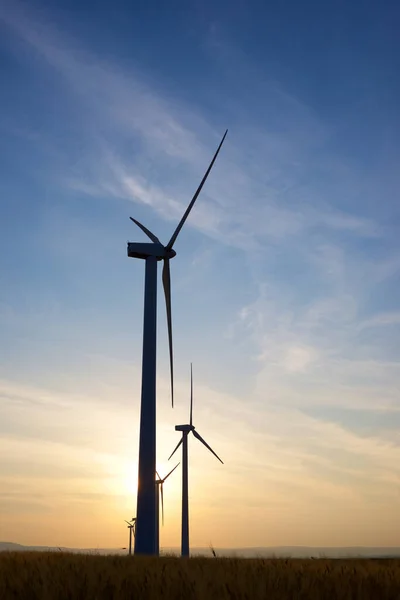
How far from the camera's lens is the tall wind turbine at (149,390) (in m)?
37.2

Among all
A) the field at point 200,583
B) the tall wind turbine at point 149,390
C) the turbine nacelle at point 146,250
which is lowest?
the field at point 200,583

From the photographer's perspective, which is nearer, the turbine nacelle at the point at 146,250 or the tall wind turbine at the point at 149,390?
the tall wind turbine at the point at 149,390

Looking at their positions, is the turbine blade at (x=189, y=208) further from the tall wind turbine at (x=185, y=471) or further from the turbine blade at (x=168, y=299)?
the tall wind turbine at (x=185, y=471)

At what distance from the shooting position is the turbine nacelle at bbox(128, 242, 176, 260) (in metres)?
50.1

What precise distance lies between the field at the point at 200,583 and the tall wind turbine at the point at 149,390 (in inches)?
941

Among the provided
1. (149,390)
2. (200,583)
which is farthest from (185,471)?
(200,583)

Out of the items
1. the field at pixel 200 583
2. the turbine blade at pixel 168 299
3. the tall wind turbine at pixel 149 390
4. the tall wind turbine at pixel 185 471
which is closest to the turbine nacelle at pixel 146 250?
the tall wind turbine at pixel 149 390

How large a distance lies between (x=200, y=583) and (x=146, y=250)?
40849 millimetres

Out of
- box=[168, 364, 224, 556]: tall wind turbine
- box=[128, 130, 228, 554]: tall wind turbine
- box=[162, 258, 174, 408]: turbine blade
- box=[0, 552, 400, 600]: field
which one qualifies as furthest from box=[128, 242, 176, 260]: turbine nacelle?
box=[0, 552, 400, 600]: field

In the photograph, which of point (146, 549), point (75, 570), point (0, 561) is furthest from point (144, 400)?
point (75, 570)

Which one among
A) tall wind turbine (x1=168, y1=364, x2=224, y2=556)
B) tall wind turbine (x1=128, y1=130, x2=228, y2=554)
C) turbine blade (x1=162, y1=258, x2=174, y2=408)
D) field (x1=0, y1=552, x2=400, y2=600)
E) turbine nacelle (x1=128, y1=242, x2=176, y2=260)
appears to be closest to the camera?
field (x1=0, y1=552, x2=400, y2=600)

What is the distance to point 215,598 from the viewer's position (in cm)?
941

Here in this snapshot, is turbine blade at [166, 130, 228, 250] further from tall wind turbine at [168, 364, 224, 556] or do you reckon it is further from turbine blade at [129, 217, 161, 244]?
tall wind turbine at [168, 364, 224, 556]

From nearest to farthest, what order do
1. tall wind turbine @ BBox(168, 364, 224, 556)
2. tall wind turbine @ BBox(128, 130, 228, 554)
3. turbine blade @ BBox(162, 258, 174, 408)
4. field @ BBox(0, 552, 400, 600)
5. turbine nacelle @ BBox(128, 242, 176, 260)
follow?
1. field @ BBox(0, 552, 400, 600)
2. tall wind turbine @ BBox(128, 130, 228, 554)
3. turbine nacelle @ BBox(128, 242, 176, 260)
4. turbine blade @ BBox(162, 258, 174, 408)
5. tall wind turbine @ BBox(168, 364, 224, 556)
